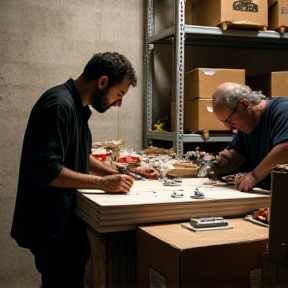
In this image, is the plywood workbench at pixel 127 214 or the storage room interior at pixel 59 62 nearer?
the plywood workbench at pixel 127 214

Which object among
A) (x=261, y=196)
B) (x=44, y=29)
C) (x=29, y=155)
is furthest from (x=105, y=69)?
(x=44, y=29)

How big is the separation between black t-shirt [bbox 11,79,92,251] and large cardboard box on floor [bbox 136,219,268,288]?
0.47m

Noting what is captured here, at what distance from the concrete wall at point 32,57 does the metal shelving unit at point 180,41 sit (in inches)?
10.9

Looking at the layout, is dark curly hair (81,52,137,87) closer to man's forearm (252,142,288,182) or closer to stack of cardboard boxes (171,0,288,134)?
man's forearm (252,142,288,182)

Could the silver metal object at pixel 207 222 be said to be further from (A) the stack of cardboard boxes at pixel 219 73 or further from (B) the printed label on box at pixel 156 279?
(A) the stack of cardboard boxes at pixel 219 73

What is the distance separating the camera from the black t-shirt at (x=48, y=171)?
1.65m

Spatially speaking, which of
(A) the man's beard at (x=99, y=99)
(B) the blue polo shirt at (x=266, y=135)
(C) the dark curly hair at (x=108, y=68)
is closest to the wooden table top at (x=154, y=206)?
(B) the blue polo shirt at (x=266, y=135)

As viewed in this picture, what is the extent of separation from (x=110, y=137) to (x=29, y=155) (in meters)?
1.64

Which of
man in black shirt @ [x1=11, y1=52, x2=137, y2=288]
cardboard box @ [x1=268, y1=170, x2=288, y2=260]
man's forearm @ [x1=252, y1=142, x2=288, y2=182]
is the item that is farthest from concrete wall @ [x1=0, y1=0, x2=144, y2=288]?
cardboard box @ [x1=268, y1=170, x2=288, y2=260]

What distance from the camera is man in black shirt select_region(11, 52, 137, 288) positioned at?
64.8 inches

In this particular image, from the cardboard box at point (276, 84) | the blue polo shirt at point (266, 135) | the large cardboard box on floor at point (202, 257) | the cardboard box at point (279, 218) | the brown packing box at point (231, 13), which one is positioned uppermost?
the brown packing box at point (231, 13)

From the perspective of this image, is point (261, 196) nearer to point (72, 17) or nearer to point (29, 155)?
point (29, 155)

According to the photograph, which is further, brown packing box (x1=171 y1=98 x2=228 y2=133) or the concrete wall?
the concrete wall

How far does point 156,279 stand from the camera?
1.29 meters
